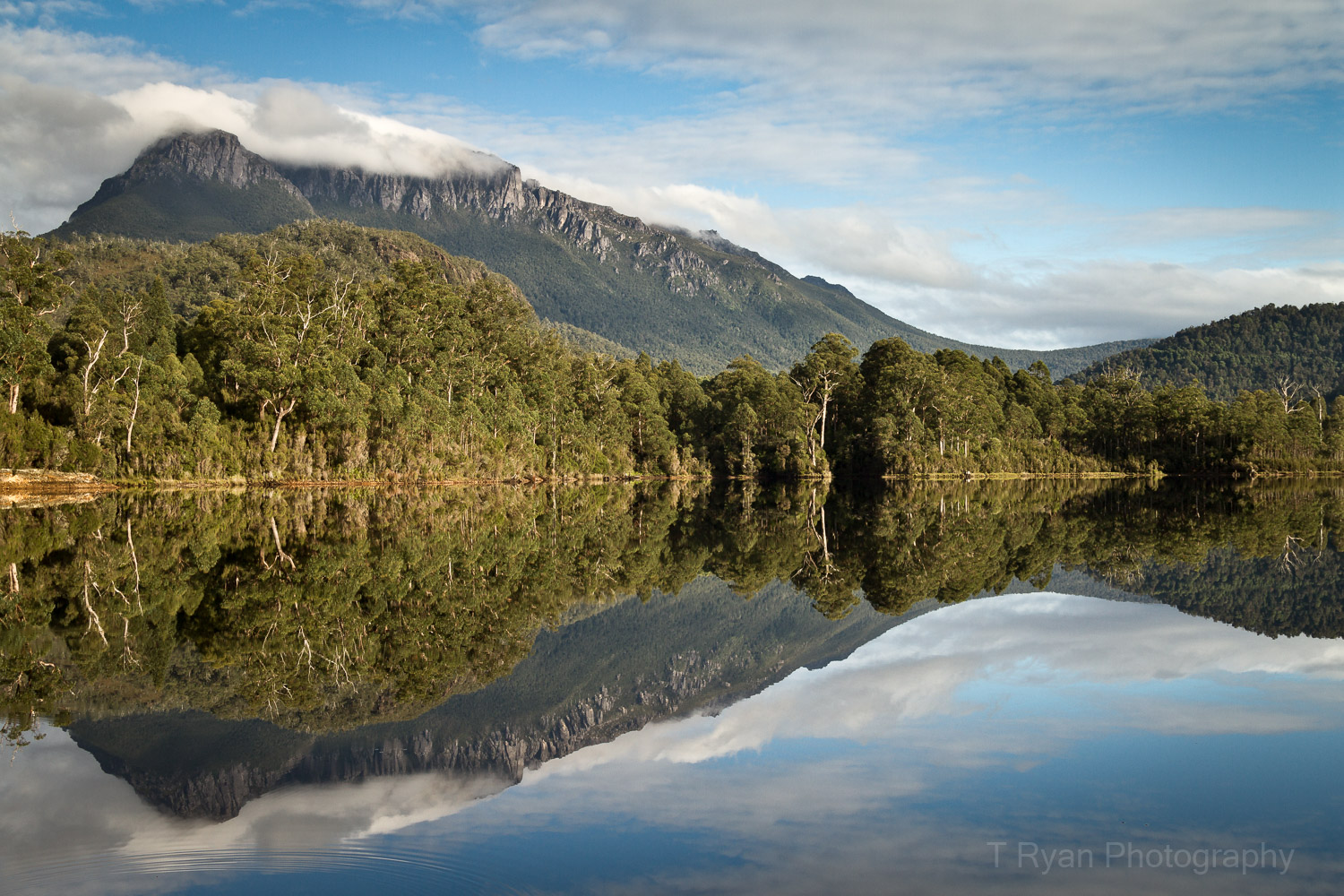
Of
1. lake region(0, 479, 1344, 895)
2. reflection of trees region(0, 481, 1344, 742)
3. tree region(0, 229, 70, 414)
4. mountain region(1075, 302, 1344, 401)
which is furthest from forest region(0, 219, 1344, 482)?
mountain region(1075, 302, 1344, 401)

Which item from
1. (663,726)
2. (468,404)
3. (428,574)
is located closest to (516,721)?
(663,726)

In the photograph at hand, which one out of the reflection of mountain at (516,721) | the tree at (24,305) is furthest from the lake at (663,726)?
the tree at (24,305)

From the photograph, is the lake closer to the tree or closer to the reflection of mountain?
the reflection of mountain

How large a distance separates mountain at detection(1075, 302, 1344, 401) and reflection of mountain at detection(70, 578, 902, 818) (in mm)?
179076

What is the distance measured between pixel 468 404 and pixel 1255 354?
176276 millimetres

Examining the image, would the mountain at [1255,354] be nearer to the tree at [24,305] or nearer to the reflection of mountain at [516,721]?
the tree at [24,305]

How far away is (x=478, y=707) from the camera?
10312 mm

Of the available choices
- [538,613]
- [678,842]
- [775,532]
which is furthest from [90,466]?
[678,842]

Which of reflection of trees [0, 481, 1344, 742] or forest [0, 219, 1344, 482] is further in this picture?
forest [0, 219, 1344, 482]

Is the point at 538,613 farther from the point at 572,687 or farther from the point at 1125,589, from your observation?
the point at 1125,589

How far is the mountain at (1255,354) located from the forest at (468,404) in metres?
78.6

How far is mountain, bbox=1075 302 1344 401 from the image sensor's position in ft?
588

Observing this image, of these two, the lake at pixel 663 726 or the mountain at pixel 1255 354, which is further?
the mountain at pixel 1255 354

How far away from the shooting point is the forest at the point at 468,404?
164 feet
